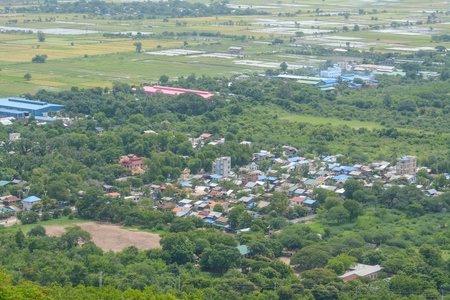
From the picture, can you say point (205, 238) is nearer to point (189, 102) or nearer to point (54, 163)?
point (54, 163)

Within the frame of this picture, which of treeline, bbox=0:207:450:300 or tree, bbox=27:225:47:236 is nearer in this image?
treeline, bbox=0:207:450:300

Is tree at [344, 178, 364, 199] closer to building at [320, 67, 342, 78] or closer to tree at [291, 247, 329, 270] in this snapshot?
tree at [291, 247, 329, 270]

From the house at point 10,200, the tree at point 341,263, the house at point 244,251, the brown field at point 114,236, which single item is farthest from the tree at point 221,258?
the house at point 10,200

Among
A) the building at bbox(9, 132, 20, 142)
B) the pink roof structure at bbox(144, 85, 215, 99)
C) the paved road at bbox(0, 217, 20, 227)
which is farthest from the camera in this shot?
the pink roof structure at bbox(144, 85, 215, 99)

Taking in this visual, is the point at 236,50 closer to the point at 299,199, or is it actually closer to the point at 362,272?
the point at 299,199

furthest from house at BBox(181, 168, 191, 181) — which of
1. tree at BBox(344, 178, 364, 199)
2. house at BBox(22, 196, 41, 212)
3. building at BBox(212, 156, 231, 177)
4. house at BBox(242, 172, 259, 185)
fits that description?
tree at BBox(344, 178, 364, 199)

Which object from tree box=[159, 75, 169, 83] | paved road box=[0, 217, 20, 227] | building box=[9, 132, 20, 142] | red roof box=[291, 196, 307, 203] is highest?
tree box=[159, 75, 169, 83]

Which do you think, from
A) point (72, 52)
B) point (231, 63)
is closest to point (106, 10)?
point (72, 52)
